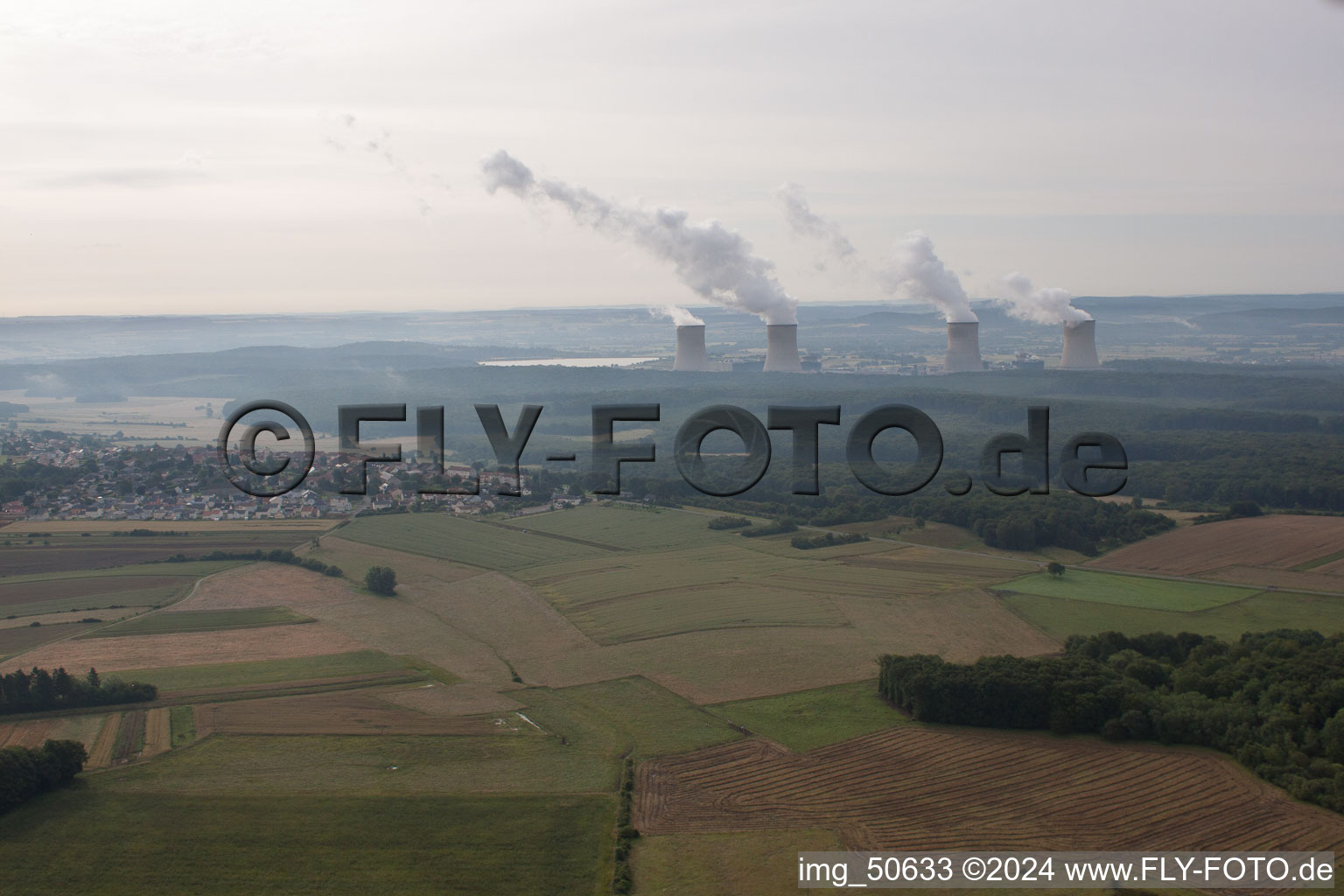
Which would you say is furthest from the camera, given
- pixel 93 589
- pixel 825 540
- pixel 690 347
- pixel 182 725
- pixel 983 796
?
pixel 690 347

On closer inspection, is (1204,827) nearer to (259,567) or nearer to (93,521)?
(259,567)

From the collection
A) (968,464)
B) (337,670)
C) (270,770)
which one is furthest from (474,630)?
(968,464)

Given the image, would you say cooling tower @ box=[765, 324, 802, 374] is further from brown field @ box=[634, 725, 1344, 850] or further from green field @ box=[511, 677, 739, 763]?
brown field @ box=[634, 725, 1344, 850]

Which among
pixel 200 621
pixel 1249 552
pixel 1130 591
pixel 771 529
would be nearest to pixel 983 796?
pixel 1130 591

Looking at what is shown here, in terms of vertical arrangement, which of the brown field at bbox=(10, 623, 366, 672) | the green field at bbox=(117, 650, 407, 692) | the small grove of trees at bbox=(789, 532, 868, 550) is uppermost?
the small grove of trees at bbox=(789, 532, 868, 550)

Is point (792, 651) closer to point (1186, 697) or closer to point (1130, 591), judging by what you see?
point (1186, 697)

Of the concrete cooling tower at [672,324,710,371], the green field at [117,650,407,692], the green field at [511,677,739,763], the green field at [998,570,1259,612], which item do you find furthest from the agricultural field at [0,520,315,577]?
the concrete cooling tower at [672,324,710,371]

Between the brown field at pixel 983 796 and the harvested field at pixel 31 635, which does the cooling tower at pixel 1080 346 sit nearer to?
the brown field at pixel 983 796
